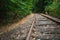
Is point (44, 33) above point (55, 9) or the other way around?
the other way around

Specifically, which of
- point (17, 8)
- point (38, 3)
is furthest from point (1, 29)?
point (38, 3)

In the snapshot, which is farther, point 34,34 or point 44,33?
point 44,33

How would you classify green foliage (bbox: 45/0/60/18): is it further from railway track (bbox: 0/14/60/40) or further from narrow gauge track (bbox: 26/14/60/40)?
railway track (bbox: 0/14/60/40)

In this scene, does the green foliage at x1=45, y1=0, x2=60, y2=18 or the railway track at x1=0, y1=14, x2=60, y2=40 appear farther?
the green foliage at x1=45, y1=0, x2=60, y2=18

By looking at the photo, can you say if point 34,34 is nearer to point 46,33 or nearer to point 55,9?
point 46,33

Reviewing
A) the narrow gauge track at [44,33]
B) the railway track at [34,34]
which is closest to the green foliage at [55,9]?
the narrow gauge track at [44,33]

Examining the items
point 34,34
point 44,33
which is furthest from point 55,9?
point 34,34

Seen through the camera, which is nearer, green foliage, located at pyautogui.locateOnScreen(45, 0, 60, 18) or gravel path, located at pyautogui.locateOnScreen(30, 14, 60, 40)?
gravel path, located at pyautogui.locateOnScreen(30, 14, 60, 40)

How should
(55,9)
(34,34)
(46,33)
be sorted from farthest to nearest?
(55,9) → (46,33) → (34,34)

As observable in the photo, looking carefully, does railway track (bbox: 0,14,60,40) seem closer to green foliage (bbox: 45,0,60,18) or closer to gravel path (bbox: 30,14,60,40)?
gravel path (bbox: 30,14,60,40)

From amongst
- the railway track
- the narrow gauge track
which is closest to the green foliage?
the narrow gauge track

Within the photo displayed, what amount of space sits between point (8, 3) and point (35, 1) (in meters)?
40.0

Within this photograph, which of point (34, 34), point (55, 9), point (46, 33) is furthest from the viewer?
point (55, 9)

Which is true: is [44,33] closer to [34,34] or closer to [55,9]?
[34,34]
